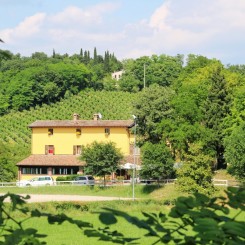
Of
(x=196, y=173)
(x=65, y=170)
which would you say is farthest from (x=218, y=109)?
(x=65, y=170)

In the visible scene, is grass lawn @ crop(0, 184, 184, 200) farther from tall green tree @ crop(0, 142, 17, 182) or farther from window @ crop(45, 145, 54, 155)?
window @ crop(45, 145, 54, 155)

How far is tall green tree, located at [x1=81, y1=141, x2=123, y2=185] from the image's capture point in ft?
155

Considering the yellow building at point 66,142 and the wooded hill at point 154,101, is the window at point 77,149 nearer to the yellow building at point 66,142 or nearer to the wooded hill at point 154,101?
the yellow building at point 66,142

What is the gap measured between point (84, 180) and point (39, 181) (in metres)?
4.19

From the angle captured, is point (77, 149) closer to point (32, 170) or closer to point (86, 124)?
point (86, 124)

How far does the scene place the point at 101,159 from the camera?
4766 cm

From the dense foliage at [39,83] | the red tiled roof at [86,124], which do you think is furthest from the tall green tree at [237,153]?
the dense foliage at [39,83]

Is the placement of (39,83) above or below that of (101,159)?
above

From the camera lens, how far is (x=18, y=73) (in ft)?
369

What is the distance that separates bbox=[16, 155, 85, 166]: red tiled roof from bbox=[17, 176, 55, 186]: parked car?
11.1 feet

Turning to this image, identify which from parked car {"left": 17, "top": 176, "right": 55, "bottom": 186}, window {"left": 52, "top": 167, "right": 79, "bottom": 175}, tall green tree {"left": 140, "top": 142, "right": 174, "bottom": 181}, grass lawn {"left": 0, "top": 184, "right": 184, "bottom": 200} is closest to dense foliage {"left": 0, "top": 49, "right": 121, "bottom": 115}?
window {"left": 52, "top": 167, "right": 79, "bottom": 175}

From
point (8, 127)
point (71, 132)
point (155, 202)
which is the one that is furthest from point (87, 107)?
point (155, 202)

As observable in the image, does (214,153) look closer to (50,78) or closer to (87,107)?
→ (87,107)

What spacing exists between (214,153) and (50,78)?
2636 inches
